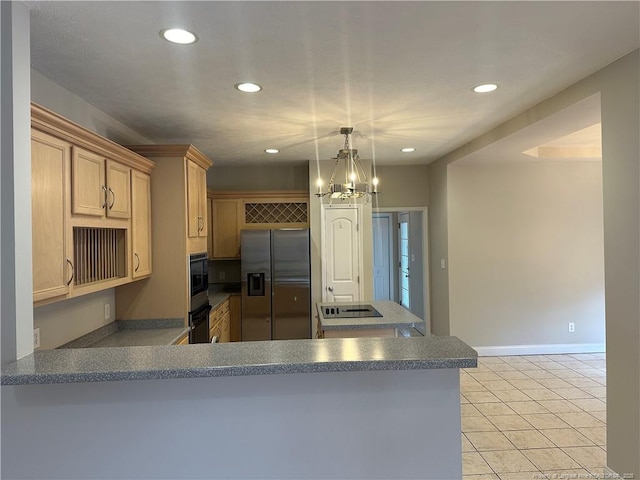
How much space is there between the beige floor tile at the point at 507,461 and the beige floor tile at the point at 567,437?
387 millimetres

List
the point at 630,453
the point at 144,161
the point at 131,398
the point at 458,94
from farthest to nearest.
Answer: the point at 144,161 < the point at 458,94 < the point at 630,453 < the point at 131,398

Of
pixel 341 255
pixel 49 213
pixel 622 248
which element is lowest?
pixel 341 255

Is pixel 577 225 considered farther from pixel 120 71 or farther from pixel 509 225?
pixel 120 71

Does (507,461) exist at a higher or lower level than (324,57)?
lower

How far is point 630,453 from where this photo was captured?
217 centimetres

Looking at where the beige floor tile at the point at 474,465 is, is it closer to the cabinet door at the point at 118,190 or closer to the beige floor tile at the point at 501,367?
the beige floor tile at the point at 501,367

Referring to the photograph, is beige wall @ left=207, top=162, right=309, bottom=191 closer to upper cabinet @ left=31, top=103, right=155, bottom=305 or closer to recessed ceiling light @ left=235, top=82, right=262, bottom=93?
upper cabinet @ left=31, top=103, right=155, bottom=305

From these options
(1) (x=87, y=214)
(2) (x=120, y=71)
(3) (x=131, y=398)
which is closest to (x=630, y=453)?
(3) (x=131, y=398)

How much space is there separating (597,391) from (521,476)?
1915 millimetres

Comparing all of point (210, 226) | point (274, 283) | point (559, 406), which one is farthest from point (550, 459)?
point (210, 226)

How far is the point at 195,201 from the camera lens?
11.8ft

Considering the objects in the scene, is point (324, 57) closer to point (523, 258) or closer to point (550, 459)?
point (550, 459)

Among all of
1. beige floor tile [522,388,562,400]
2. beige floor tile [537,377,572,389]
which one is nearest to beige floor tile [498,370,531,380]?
beige floor tile [537,377,572,389]

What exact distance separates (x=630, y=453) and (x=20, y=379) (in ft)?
9.68
